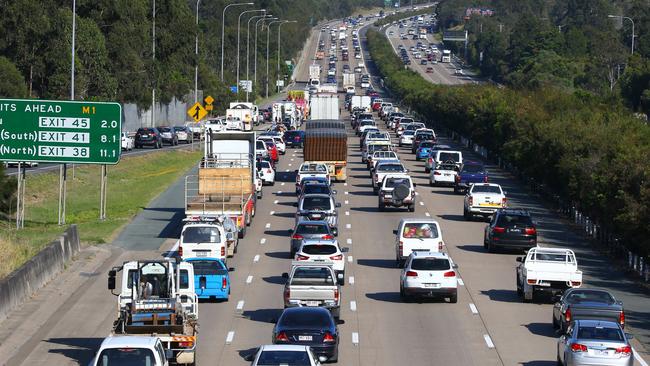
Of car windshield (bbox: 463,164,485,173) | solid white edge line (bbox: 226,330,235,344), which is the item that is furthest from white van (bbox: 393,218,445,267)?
car windshield (bbox: 463,164,485,173)

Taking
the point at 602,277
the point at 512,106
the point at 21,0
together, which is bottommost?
the point at 602,277

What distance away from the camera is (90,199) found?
66062 mm

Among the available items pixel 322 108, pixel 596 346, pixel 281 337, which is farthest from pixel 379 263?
pixel 322 108

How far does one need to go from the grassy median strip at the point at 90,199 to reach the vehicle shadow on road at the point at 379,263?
10.2m

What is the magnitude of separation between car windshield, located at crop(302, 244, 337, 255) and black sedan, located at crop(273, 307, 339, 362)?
11425mm

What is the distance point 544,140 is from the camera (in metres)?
65.8

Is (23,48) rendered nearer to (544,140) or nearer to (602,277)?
(544,140)

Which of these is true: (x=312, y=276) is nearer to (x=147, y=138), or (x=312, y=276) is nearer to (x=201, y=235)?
(x=201, y=235)

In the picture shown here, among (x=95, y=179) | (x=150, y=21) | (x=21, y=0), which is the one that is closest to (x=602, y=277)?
(x=95, y=179)

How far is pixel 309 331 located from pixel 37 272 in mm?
13594

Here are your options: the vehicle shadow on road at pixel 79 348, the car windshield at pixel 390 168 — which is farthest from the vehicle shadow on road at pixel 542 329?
the car windshield at pixel 390 168

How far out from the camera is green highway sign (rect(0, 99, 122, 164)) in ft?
159

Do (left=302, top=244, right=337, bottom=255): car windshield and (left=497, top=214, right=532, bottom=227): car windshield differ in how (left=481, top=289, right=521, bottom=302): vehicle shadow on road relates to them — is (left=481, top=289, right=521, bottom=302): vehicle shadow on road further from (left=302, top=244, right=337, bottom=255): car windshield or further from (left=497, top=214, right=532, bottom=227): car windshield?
(left=497, top=214, right=532, bottom=227): car windshield

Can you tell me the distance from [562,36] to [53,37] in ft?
401
